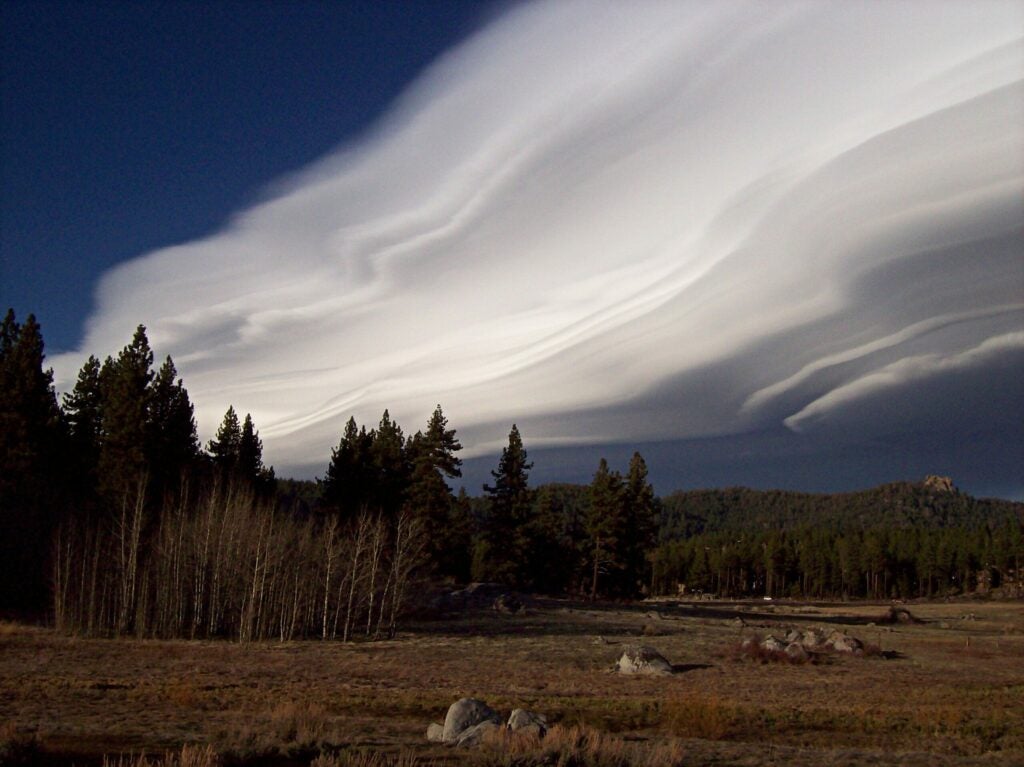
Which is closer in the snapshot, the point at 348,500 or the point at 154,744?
the point at 154,744

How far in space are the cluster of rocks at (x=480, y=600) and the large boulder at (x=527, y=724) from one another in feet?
131

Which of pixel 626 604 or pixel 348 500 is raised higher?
pixel 348 500

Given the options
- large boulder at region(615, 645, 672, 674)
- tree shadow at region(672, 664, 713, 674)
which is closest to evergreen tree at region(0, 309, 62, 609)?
large boulder at region(615, 645, 672, 674)

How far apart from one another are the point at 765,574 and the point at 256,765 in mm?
138915

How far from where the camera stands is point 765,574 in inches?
5541

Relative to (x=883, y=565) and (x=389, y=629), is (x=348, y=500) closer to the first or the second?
(x=389, y=629)

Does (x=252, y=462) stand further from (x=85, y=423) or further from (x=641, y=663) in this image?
(x=641, y=663)

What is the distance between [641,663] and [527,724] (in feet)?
57.7

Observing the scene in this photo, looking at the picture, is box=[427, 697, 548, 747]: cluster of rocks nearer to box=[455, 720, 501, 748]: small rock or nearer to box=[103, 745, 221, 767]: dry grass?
box=[455, 720, 501, 748]: small rock

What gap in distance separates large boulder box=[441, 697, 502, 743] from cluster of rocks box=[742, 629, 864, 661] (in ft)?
84.7

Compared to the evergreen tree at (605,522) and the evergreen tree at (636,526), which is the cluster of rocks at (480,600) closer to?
the evergreen tree at (605,522)

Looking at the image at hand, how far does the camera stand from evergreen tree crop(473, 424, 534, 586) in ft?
229

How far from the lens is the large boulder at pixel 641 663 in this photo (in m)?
33.3

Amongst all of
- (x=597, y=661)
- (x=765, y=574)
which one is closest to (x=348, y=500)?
(x=597, y=661)
